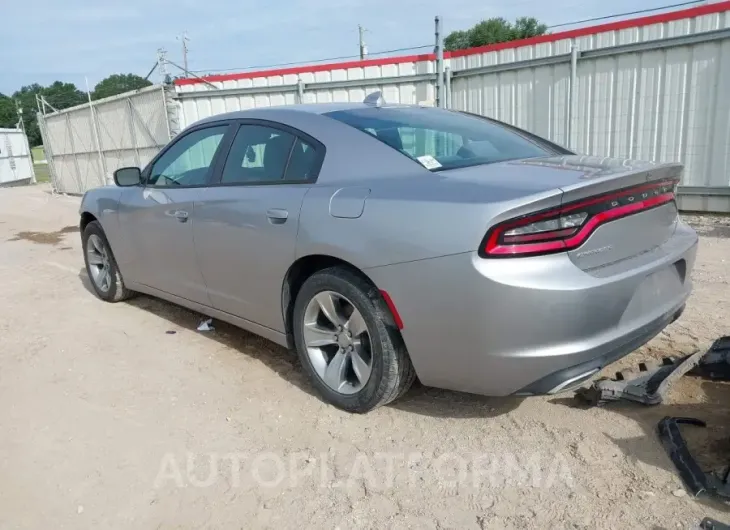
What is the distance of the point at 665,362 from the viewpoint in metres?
3.04

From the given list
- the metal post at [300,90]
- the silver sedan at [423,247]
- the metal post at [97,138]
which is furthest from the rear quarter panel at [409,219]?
the metal post at [97,138]

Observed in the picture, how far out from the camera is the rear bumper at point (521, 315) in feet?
7.30

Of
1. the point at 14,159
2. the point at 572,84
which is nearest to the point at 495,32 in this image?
the point at 14,159

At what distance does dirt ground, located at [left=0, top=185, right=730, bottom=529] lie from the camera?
2.27 meters

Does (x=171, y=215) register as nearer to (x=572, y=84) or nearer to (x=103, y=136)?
(x=572, y=84)

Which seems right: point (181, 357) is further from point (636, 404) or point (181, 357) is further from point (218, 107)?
point (218, 107)

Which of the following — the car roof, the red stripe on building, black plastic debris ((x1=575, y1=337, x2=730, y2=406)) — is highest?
the red stripe on building

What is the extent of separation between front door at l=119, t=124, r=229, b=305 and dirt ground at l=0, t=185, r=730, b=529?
561mm

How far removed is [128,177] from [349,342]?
2649 millimetres

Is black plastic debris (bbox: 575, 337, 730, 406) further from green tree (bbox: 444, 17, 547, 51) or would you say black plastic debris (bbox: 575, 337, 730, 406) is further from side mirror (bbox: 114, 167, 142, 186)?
green tree (bbox: 444, 17, 547, 51)

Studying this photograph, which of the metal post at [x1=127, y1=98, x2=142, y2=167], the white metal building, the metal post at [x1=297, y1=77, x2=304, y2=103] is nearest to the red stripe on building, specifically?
the metal post at [x1=297, y1=77, x2=304, y2=103]

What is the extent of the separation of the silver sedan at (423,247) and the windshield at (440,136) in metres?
0.02

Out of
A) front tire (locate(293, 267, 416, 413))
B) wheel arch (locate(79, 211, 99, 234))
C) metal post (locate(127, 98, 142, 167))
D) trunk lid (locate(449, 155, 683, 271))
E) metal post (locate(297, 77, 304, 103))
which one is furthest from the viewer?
metal post (locate(127, 98, 142, 167))

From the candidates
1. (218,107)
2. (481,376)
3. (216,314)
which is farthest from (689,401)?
(218,107)
